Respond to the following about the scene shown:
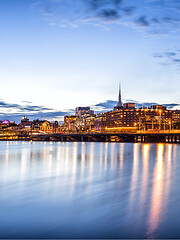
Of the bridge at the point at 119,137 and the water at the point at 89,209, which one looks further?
the bridge at the point at 119,137

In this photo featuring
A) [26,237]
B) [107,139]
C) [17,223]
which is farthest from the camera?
[107,139]

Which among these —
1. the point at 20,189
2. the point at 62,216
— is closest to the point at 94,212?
the point at 62,216

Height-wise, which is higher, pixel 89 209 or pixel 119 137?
pixel 119 137

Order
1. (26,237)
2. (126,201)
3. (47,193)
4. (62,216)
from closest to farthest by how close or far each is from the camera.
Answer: (26,237), (62,216), (126,201), (47,193)

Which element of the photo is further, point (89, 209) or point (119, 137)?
point (119, 137)

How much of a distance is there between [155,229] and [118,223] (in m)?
1.45

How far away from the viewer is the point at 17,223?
11.6 metres

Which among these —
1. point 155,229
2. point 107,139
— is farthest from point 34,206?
point 107,139

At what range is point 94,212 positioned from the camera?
13133mm

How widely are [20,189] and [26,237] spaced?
919cm

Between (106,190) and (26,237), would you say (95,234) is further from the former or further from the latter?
(106,190)

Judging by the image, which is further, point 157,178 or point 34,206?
point 157,178

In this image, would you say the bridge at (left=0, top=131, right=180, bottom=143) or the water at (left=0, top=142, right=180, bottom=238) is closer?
the water at (left=0, top=142, right=180, bottom=238)

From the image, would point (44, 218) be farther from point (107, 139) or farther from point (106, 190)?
point (107, 139)
